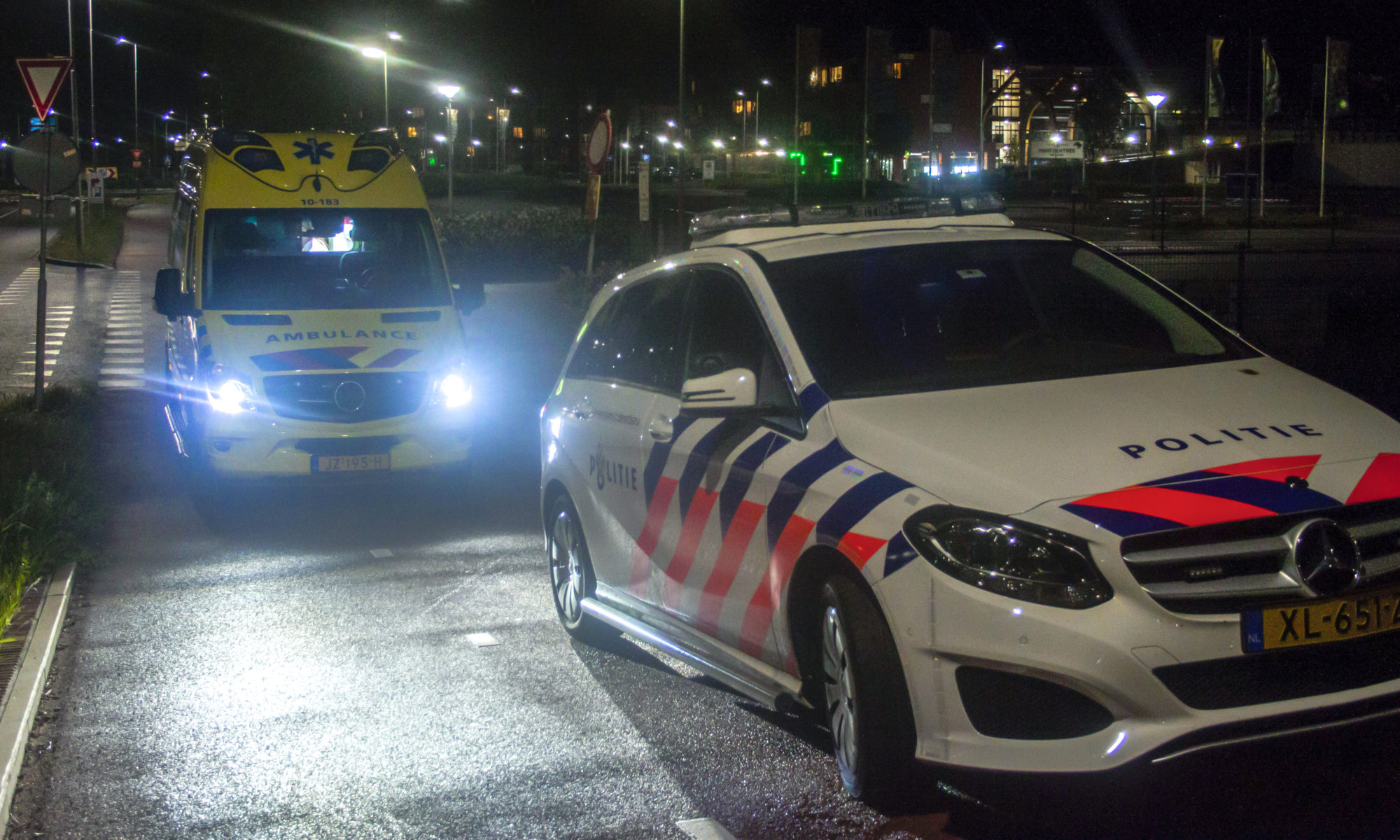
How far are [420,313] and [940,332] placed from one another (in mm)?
6231

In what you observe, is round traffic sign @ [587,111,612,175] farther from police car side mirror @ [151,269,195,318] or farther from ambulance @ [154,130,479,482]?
police car side mirror @ [151,269,195,318]

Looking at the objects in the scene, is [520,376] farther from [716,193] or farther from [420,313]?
[716,193]

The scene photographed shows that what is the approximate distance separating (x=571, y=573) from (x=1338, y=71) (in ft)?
150

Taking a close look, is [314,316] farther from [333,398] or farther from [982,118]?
[982,118]

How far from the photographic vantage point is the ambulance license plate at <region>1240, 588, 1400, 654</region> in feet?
12.6

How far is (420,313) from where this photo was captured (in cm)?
1085

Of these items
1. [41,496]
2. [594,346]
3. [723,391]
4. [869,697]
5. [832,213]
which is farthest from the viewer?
[41,496]

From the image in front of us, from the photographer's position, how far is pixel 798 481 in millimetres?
4672

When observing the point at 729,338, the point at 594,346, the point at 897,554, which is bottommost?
the point at 897,554

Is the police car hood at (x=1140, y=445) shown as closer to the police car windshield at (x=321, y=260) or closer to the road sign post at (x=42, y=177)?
the police car windshield at (x=321, y=260)

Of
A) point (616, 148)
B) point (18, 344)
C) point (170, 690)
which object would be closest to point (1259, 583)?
point (170, 690)

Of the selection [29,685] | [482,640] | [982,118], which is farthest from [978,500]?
[982,118]

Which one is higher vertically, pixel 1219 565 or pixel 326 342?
pixel 326 342

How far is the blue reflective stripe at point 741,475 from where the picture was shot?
4.95 metres
